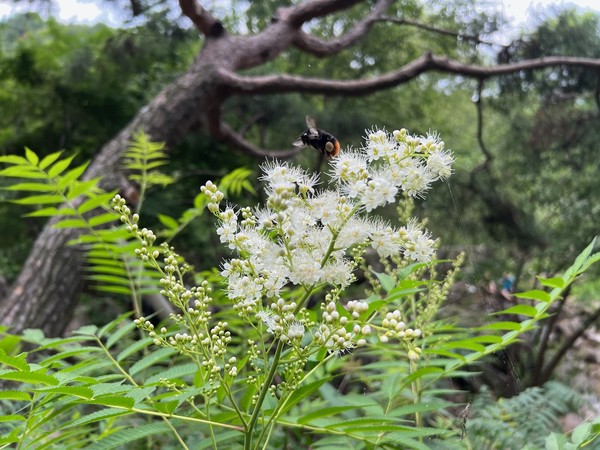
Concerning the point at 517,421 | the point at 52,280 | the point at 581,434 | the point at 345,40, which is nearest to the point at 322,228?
the point at 581,434

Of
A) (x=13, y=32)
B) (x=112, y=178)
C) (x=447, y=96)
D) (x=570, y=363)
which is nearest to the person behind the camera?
(x=112, y=178)

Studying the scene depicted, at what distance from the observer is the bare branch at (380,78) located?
328cm

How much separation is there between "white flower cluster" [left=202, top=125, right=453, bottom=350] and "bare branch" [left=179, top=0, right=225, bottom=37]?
10.0ft

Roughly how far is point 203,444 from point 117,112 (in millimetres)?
5369

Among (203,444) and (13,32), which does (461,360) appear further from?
(13,32)

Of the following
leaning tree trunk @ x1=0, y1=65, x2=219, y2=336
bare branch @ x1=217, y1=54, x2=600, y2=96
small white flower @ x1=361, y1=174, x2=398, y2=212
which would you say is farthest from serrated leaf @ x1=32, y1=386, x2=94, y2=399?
bare branch @ x1=217, y1=54, x2=600, y2=96

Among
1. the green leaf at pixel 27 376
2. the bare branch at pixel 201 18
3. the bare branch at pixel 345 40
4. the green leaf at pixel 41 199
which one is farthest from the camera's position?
the bare branch at pixel 345 40

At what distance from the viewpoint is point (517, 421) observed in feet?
4.41

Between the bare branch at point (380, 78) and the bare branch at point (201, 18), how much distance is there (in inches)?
16.6

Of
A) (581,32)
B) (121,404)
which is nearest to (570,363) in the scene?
(581,32)

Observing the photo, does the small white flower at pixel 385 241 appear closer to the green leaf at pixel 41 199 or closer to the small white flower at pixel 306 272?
the small white flower at pixel 306 272

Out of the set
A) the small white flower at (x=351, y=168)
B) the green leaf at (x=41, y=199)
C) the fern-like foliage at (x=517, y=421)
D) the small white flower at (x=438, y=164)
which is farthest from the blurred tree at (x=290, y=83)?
the small white flower at (x=438, y=164)

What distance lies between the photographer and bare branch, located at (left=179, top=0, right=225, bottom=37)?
3.51 m

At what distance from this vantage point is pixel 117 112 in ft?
18.7
